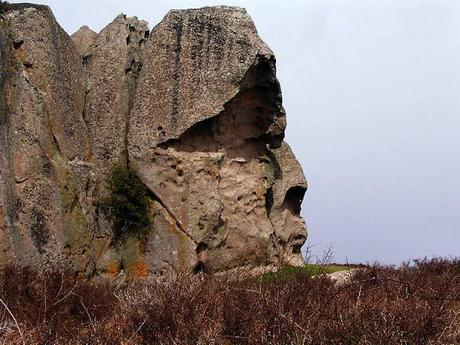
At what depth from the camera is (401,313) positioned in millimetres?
5703

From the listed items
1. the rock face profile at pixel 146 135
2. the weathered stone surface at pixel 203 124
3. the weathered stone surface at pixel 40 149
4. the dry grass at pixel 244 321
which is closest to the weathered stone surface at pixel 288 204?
the rock face profile at pixel 146 135

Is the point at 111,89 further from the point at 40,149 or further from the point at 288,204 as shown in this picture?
the point at 288,204

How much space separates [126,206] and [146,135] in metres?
1.65

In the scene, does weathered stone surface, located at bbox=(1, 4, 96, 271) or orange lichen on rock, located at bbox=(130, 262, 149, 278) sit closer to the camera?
weathered stone surface, located at bbox=(1, 4, 96, 271)

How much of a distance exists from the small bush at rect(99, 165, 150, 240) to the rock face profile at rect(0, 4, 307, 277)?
132 mm

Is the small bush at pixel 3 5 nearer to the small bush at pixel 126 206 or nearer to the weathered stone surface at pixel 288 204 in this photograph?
the small bush at pixel 126 206

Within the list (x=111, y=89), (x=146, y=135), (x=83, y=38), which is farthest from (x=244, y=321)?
(x=83, y=38)

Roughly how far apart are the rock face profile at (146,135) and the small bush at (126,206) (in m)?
0.13

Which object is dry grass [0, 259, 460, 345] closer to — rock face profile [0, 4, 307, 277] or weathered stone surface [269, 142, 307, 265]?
rock face profile [0, 4, 307, 277]

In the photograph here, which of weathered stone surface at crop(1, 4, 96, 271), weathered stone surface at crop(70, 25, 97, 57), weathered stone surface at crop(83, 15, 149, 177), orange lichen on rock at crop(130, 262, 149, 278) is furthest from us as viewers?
weathered stone surface at crop(70, 25, 97, 57)

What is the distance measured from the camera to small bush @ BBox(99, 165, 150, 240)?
13.4 metres

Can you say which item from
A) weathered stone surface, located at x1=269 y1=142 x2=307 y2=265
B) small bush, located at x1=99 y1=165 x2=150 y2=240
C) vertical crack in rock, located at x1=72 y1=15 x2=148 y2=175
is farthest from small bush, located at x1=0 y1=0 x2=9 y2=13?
weathered stone surface, located at x1=269 y1=142 x2=307 y2=265

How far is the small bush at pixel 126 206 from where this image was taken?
13.4 meters

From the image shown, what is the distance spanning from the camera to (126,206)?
13336 millimetres
